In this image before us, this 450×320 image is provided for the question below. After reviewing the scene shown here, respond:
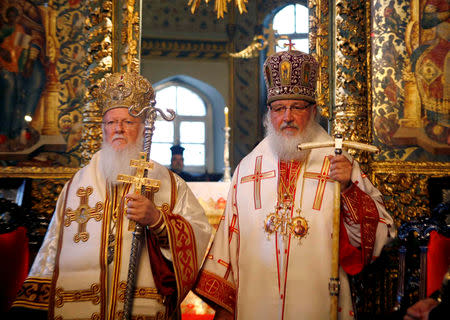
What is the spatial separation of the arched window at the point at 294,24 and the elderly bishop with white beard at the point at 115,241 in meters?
3.11

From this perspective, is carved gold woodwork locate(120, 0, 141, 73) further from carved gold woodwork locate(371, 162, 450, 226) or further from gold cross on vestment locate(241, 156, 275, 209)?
carved gold woodwork locate(371, 162, 450, 226)

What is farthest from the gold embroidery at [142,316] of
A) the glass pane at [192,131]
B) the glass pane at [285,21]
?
the glass pane at [285,21]

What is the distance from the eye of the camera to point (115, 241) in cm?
401

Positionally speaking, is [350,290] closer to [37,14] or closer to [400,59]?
[400,59]

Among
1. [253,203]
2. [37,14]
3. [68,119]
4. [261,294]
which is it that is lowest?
[261,294]

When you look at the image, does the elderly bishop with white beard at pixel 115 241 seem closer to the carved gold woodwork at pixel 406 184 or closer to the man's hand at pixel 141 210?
the man's hand at pixel 141 210

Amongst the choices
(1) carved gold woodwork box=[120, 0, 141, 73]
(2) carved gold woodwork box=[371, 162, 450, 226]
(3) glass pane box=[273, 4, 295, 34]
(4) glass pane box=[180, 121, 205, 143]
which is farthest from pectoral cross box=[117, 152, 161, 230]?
(3) glass pane box=[273, 4, 295, 34]

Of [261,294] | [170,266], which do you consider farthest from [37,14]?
[261,294]

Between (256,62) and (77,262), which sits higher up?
(256,62)

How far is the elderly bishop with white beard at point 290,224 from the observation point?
379 cm

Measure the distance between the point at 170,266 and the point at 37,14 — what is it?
10.4 ft

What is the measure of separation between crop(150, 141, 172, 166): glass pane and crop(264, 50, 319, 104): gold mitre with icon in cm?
318

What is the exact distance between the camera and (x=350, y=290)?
388 centimetres

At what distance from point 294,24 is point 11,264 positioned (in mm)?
4529
